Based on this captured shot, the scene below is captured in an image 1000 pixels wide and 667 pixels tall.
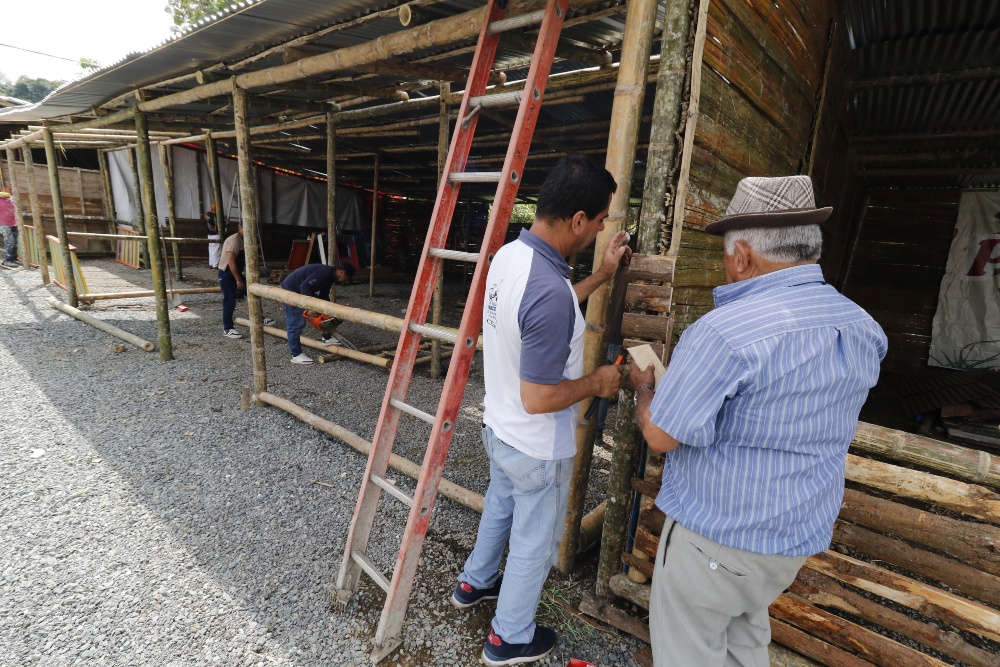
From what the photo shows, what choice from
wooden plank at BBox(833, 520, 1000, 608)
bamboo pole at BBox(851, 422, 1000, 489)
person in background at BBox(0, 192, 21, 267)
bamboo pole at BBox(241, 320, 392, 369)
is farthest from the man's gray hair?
person in background at BBox(0, 192, 21, 267)

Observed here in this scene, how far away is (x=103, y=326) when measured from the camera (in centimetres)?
696

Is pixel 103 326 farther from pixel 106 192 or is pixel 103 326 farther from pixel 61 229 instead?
pixel 106 192

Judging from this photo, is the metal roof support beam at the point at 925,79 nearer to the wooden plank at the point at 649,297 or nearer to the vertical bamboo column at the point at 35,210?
the wooden plank at the point at 649,297

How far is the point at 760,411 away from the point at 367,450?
120 inches

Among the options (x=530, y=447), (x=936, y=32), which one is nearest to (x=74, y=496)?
(x=530, y=447)

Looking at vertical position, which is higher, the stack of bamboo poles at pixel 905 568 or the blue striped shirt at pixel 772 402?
the blue striped shirt at pixel 772 402

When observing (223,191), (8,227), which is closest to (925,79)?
(223,191)

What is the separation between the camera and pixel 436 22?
2678 millimetres

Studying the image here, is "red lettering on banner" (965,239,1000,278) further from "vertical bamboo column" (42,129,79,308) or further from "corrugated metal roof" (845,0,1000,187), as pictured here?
"vertical bamboo column" (42,129,79,308)

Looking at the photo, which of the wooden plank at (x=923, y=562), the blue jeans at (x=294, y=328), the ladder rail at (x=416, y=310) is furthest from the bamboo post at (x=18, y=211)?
the wooden plank at (x=923, y=562)

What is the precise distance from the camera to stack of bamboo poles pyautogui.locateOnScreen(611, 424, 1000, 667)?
163cm

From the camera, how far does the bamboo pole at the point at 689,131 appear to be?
73.2 inches

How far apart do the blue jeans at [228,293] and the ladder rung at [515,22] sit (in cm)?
659

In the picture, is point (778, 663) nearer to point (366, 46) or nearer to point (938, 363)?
point (366, 46)
